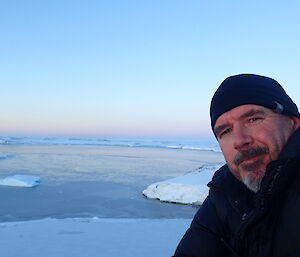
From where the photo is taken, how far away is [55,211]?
10.3 m

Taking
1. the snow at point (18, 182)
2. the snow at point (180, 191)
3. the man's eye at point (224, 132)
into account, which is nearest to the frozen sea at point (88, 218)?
the snow at point (18, 182)

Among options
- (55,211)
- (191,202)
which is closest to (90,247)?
(55,211)

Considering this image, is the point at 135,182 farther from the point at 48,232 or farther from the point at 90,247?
the point at 90,247

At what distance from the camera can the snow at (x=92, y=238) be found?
5.00 metres

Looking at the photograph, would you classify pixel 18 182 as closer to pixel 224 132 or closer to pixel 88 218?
pixel 88 218

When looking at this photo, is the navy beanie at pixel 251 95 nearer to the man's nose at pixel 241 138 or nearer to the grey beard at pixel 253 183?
the man's nose at pixel 241 138

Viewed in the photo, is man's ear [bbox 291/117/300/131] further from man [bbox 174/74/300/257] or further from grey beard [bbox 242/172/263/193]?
grey beard [bbox 242/172/263/193]

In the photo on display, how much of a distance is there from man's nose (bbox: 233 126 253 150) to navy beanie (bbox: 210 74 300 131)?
10 centimetres

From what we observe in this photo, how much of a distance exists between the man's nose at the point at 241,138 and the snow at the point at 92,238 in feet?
13.1

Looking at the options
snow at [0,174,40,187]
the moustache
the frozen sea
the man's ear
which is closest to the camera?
the moustache

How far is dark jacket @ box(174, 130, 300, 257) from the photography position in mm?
1112

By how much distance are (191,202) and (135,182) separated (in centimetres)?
478

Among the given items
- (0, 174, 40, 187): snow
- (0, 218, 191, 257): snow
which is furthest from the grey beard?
(0, 174, 40, 187): snow

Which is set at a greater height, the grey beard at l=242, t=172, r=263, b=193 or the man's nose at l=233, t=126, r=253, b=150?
the man's nose at l=233, t=126, r=253, b=150
